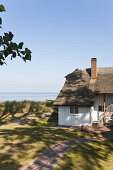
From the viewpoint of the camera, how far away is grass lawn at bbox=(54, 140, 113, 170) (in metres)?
8.47

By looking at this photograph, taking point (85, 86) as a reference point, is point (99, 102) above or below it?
below

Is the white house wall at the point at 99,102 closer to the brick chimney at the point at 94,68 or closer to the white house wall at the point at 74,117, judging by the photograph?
the white house wall at the point at 74,117

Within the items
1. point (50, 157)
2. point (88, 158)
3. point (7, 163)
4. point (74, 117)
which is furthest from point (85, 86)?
point (7, 163)

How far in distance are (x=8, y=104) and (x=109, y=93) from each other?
1693 cm

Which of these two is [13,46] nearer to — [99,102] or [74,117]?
[74,117]

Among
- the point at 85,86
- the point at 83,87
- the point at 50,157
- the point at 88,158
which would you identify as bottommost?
the point at 88,158

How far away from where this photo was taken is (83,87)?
70.0ft

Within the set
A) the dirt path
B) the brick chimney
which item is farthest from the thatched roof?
the dirt path

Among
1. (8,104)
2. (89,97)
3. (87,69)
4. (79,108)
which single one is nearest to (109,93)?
(89,97)

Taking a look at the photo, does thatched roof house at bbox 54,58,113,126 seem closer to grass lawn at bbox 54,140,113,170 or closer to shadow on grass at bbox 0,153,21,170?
grass lawn at bbox 54,140,113,170

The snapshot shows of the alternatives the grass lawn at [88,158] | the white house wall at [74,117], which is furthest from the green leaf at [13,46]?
the white house wall at [74,117]

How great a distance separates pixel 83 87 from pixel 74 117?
427cm

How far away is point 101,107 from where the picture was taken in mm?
21484

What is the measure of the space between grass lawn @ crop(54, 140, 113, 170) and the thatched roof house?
7.05 metres
